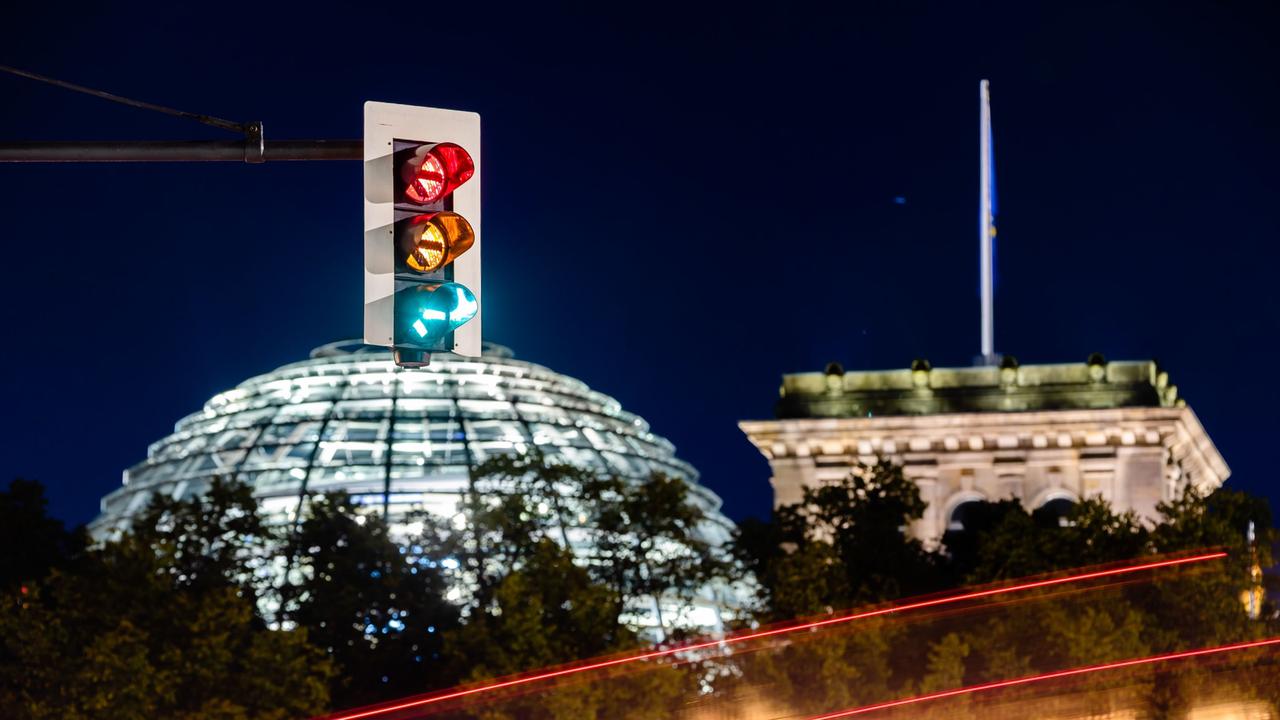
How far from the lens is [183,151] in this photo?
57.6 feet

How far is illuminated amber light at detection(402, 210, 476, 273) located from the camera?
16734mm

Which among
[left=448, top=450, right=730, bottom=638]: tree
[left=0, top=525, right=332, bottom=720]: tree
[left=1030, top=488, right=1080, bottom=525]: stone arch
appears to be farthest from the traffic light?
[left=1030, top=488, right=1080, bottom=525]: stone arch

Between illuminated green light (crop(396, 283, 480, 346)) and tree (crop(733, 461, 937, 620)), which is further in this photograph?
tree (crop(733, 461, 937, 620))

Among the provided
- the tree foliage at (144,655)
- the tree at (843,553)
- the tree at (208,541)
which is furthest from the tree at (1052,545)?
the tree at (208,541)

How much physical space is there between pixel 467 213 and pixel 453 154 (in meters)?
0.43

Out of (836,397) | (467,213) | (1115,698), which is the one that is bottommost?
(1115,698)

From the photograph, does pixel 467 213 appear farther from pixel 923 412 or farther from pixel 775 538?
pixel 923 412

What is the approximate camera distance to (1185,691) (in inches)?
2156

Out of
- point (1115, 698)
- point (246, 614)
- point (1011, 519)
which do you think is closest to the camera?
point (1115, 698)

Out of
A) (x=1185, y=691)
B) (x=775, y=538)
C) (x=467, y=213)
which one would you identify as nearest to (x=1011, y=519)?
(x=775, y=538)

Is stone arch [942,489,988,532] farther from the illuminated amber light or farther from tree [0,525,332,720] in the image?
the illuminated amber light

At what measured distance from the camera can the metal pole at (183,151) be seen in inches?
683

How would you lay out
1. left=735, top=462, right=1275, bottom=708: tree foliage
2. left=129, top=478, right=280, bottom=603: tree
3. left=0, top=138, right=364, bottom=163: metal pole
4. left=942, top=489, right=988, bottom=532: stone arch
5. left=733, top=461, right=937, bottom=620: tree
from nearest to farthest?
left=0, top=138, right=364, bottom=163: metal pole → left=735, top=462, right=1275, bottom=708: tree foliage → left=733, top=461, right=937, bottom=620: tree → left=129, top=478, right=280, bottom=603: tree → left=942, top=489, right=988, bottom=532: stone arch

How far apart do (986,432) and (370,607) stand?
81.5ft
